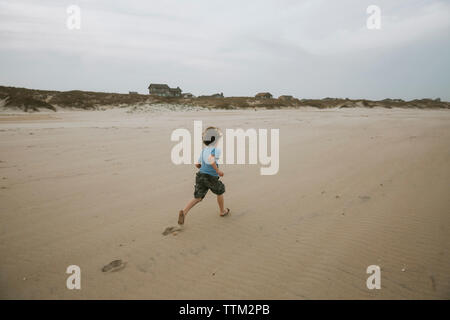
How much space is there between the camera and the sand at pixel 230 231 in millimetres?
2439

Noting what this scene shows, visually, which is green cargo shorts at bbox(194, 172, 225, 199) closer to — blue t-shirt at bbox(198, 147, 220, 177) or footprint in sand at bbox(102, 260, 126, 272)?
blue t-shirt at bbox(198, 147, 220, 177)

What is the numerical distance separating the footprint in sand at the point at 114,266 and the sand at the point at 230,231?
55 mm

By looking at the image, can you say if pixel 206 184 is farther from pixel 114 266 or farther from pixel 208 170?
pixel 114 266

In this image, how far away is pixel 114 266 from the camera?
269 centimetres

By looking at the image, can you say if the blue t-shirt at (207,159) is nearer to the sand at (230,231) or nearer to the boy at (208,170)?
the boy at (208,170)

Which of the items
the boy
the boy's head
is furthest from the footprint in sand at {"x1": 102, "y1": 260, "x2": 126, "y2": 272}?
the boy's head

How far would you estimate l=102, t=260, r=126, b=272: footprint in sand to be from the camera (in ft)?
8.67

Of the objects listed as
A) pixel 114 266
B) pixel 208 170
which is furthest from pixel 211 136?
pixel 114 266

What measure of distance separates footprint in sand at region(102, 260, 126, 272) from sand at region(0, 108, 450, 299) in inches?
2.2

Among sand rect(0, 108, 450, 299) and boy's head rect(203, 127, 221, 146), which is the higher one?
boy's head rect(203, 127, 221, 146)

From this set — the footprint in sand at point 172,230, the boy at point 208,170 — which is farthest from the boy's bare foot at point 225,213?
the footprint in sand at point 172,230

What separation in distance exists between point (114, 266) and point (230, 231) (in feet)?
4.83

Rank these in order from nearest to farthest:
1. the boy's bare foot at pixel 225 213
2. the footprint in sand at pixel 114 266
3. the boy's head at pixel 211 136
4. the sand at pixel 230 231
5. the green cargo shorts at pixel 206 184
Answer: the sand at pixel 230 231
the footprint in sand at pixel 114 266
the boy's head at pixel 211 136
the green cargo shorts at pixel 206 184
the boy's bare foot at pixel 225 213
